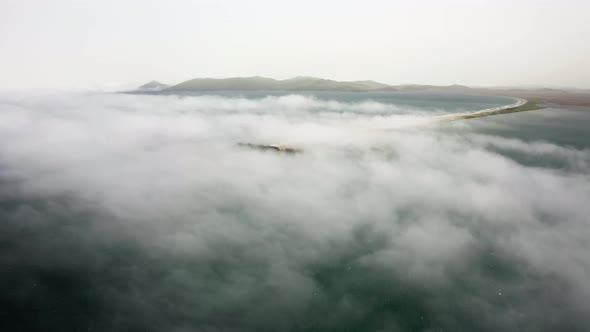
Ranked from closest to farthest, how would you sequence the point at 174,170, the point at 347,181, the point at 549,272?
the point at 549,272 < the point at 347,181 < the point at 174,170

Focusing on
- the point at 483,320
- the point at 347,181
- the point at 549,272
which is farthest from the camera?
the point at 347,181

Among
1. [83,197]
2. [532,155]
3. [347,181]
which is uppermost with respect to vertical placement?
[532,155]

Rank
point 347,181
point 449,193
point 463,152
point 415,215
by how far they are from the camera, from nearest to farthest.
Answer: point 415,215 → point 449,193 → point 347,181 → point 463,152

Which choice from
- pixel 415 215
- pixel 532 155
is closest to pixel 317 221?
pixel 415 215

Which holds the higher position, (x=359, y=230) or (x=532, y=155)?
(x=532, y=155)

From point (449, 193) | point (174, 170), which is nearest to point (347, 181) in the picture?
point (449, 193)

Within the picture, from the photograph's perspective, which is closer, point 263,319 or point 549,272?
point 263,319

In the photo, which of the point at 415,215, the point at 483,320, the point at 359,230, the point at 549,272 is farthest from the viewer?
the point at 415,215

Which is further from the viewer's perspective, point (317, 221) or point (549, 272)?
point (317, 221)

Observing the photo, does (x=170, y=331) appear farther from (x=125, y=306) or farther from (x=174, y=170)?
(x=174, y=170)
